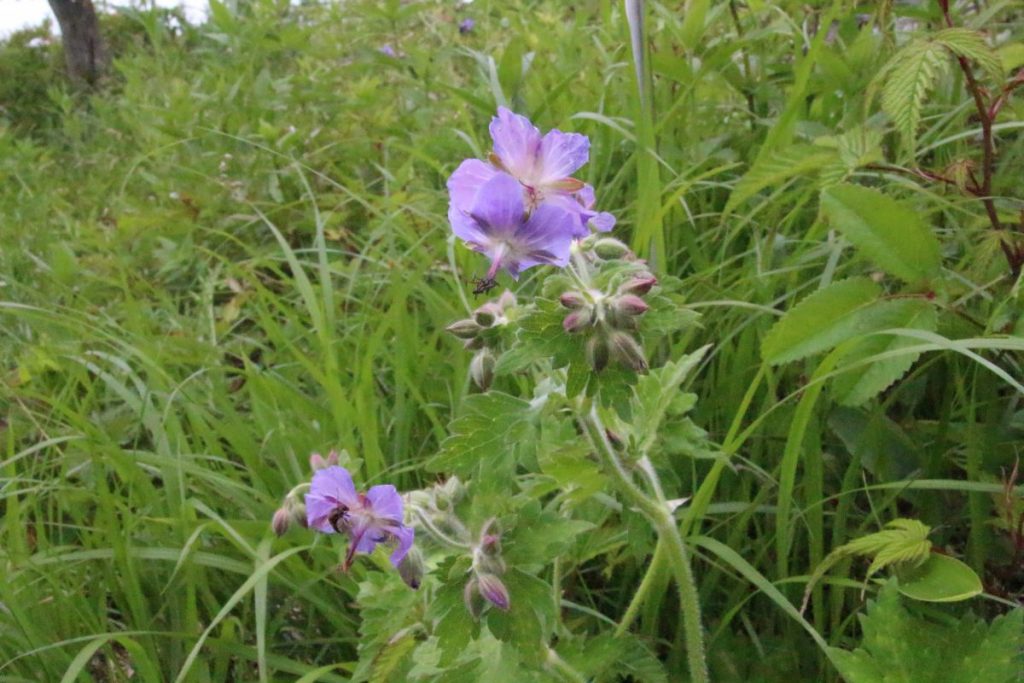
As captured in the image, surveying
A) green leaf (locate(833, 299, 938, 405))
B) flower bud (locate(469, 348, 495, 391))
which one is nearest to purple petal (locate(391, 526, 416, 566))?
flower bud (locate(469, 348, 495, 391))

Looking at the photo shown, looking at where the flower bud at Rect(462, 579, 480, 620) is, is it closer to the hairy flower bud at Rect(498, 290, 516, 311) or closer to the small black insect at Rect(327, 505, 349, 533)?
the small black insect at Rect(327, 505, 349, 533)

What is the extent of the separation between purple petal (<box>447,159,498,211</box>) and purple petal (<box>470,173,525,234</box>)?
0.10ft

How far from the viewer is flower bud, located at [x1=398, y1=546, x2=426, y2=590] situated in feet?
3.44

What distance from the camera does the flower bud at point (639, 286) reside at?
92cm

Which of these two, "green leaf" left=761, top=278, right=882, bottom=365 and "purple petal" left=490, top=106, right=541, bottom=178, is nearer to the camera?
"purple petal" left=490, top=106, right=541, bottom=178

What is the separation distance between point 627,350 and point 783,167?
2.47ft

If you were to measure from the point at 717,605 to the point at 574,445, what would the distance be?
1.80ft

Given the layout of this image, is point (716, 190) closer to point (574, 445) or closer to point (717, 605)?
point (717, 605)

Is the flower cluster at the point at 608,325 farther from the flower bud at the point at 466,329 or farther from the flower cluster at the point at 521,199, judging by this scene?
the flower bud at the point at 466,329

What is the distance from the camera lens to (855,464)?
138 centimetres

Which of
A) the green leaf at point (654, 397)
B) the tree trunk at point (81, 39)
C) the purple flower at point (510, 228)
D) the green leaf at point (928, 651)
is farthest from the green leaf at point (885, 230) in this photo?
the tree trunk at point (81, 39)

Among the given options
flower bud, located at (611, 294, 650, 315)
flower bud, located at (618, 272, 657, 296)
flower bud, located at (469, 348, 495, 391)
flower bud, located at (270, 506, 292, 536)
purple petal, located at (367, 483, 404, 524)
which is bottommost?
flower bud, located at (270, 506, 292, 536)

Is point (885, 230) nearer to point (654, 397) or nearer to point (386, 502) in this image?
point (654, 397)

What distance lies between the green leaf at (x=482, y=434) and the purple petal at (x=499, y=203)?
0.22 metres
